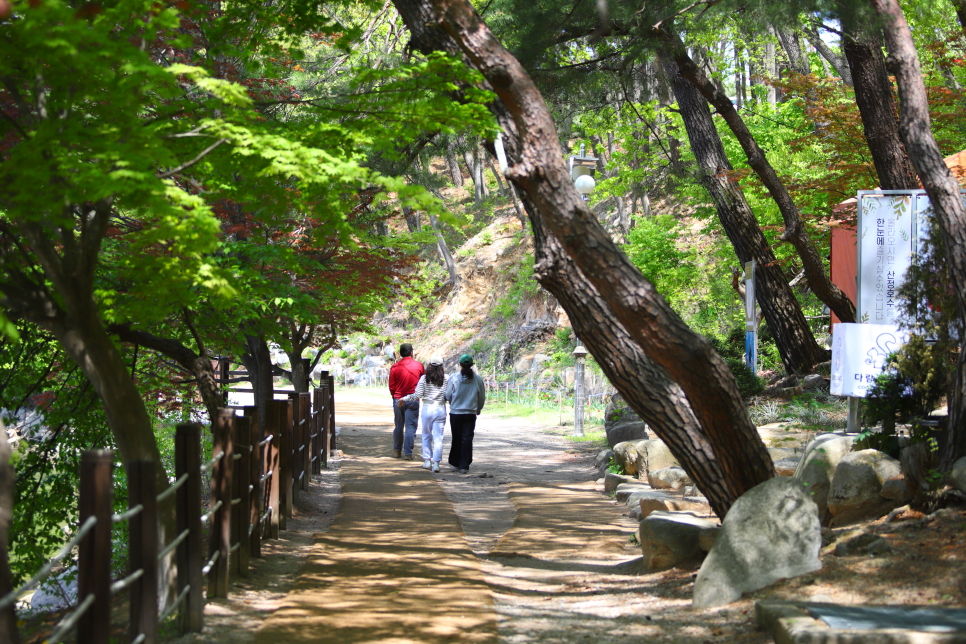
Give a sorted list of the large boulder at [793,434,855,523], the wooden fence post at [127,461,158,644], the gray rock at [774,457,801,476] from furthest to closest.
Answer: the gray rock at [774,457,801,476]
the large boulder at [793,434,855,523]
the wooden fence post at [127,461,158,644]

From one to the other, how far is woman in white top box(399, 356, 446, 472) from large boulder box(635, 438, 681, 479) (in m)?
3.01

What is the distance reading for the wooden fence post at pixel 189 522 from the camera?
5055 millimetres

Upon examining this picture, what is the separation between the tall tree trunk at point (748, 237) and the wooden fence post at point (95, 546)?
1201 cm

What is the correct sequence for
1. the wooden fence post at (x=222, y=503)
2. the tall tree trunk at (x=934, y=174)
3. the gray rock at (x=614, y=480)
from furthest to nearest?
the gray rock at (x=614, y=480)
the tall tree trunk at (x=934, y=174)
the wooden fence post at (x=222, y=503)

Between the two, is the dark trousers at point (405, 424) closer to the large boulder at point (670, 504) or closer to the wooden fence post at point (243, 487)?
the large boulder at point (670, 504)

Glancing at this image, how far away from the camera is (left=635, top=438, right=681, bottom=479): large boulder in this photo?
1165 centimetres

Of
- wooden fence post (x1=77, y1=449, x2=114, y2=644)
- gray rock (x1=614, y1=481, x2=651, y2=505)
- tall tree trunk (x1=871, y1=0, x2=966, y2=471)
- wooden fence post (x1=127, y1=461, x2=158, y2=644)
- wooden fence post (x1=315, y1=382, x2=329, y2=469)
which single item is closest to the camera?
wooden fence post (x1=77, y1=449, x2=114, y2=644)

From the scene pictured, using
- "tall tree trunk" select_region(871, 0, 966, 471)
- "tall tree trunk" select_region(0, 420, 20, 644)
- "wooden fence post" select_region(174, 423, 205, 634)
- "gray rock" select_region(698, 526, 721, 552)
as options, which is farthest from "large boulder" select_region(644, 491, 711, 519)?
"tall tree trunk" select_region(0, 420, 20, 644)

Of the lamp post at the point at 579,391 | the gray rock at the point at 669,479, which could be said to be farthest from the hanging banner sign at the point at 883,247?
the lamp post at the point at 579,391

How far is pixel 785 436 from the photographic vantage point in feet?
33.2

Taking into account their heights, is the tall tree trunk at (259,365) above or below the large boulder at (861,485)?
above

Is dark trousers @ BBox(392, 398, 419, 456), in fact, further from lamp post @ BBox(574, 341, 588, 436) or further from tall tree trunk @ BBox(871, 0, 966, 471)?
tall tree trunk @ BBox(871, 0, 966, 471)

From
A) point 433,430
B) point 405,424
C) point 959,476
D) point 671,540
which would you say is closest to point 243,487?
point 671,540

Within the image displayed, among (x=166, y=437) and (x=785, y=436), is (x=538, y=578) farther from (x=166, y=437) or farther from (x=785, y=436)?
(x=166, y=437)
